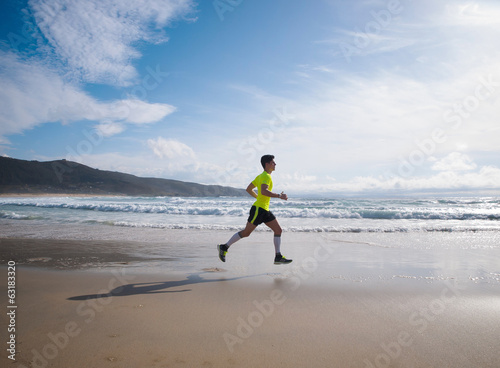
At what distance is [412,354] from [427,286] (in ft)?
7.05

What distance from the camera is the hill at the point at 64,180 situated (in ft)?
189

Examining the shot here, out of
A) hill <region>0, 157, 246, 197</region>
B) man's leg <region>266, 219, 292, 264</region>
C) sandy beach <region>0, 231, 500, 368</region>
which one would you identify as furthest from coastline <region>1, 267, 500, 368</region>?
hill <region>0, 157, 246, 197</region>

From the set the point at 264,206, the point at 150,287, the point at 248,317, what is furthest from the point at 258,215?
the point at 248,317

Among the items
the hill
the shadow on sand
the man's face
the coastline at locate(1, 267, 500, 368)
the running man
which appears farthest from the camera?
the hill

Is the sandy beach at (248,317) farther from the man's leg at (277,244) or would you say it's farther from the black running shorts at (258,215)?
the black running shorts at (258,215)

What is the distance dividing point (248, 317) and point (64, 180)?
76.8 m

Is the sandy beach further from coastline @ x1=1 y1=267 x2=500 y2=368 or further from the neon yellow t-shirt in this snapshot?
the neon yellow t-shirt

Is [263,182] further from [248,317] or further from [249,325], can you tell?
[249,325]

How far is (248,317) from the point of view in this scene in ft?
9.52

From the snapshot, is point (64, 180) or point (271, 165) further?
point (64, 180)

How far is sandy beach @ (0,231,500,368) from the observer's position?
7.11 ft

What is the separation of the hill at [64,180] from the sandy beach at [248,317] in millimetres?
62705

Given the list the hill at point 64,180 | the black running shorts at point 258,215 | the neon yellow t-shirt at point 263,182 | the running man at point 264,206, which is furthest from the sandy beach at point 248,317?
the hill at point 64,180

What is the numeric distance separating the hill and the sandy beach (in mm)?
62705
